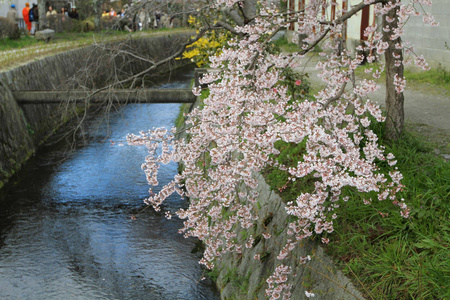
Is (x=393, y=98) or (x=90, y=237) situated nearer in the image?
(x=393, y=98)

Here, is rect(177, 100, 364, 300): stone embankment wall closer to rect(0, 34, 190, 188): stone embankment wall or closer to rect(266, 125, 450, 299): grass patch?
rect(266, 125, 450, 299): grass patch

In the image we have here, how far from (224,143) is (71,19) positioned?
2901cm

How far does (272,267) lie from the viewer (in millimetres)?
5301

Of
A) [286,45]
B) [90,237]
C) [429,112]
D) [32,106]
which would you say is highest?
[429,112]

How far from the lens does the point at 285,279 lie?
185 inches

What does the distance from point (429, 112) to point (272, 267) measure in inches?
188

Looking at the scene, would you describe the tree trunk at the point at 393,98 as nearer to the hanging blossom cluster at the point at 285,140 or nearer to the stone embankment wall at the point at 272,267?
the hanging blossom cluster at the point at 285,140

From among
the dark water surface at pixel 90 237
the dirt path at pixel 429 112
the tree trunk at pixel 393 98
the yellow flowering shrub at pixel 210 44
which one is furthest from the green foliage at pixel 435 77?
the dark water surface at pixel 90 237

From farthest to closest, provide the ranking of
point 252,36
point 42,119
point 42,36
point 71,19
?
point 71,19, point 42,36, point 42,119, point 252,36

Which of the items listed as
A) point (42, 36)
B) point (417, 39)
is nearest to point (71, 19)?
point (42, 36)

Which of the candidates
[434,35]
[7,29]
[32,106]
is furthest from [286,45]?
[32,106]

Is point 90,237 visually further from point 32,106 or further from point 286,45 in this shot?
point 286,45

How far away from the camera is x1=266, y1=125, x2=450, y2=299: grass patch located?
145 inches

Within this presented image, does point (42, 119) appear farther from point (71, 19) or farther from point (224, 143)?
point (71, 19)
